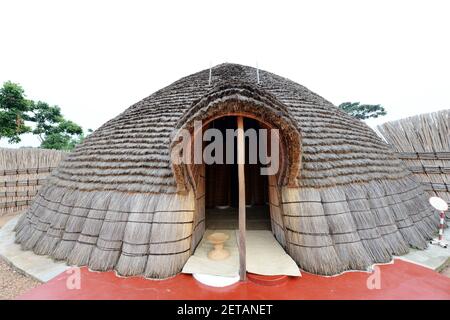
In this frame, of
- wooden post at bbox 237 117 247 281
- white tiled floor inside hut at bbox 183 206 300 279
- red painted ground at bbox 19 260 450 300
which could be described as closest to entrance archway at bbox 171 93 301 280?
wooden post at bbox 237 117 247 281

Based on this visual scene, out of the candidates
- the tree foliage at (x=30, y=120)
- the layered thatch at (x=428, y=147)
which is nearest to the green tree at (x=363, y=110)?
the layered thatch at (x=428, y=147)

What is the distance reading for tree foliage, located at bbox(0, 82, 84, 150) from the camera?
508 inches

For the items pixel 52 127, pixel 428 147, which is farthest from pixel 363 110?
pixel 52 127

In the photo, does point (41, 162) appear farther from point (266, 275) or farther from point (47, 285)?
point (266, 275)

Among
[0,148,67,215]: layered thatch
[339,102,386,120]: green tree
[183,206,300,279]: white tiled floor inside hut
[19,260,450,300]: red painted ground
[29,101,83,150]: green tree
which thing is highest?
[339,102,386,120]: green tree

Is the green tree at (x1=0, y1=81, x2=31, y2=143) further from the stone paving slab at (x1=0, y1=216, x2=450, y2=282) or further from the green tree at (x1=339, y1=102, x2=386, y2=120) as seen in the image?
the green tree at (x1=339, y1=102, x2=386, y2=120)

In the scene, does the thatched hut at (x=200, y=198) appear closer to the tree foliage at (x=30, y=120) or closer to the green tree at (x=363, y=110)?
the tree foliage at (x=30, y=120)

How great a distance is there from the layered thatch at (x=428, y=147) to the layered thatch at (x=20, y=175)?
43.3 ft

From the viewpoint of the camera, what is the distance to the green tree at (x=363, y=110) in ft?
109

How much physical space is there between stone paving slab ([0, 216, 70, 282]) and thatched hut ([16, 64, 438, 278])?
155mm

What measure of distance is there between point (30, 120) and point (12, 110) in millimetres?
3152

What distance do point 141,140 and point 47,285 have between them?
2777mm

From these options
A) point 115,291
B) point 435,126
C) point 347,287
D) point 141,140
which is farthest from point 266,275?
point 435,126

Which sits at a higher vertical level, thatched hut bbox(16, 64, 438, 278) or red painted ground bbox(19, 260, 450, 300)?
thatched hut bbox(16, 64, 438, 278)
